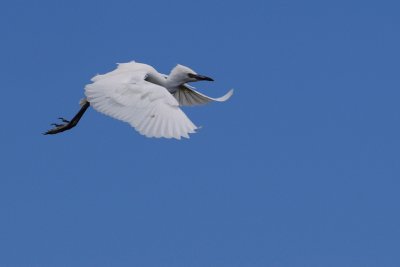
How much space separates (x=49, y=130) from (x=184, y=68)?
386 cm

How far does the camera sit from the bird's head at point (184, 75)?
83.6ft

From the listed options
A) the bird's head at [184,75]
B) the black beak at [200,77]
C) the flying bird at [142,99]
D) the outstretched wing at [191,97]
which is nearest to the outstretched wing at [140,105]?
the flying bird at [142,99]

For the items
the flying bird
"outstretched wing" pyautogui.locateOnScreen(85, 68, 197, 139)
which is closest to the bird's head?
the flying bird

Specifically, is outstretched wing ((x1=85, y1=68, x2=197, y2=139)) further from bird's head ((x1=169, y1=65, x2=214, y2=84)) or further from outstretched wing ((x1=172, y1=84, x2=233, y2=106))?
outstretched wing ((x1=172, y1=84, x2=233, y2=106))

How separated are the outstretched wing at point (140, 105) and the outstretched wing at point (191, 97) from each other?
2932 millimetres

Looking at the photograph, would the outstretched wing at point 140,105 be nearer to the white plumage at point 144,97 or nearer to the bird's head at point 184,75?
the white plumage at point 144,97

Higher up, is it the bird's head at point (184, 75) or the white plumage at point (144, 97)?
the bird's head at point (184, 75)

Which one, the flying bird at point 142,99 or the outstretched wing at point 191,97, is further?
the outstretched wing at point 191,97

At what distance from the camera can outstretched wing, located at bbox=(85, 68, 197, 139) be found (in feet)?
70.3

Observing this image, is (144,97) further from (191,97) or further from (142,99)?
(191,97)

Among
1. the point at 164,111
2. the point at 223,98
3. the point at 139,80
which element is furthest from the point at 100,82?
the point at 223,98

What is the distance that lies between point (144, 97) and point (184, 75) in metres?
3.06

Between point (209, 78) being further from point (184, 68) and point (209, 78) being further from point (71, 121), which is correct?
point (71, 121)

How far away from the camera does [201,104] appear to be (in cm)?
2744
